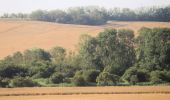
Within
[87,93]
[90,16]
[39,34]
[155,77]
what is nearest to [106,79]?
[87,93]

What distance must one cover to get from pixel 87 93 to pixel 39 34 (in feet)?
116

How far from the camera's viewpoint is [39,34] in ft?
212

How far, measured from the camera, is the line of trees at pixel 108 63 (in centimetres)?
3697

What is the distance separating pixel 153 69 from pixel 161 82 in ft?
13.4

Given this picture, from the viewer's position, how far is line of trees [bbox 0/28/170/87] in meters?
37.0

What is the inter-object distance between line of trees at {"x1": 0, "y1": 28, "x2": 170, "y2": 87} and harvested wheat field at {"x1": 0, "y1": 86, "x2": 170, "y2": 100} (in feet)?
10.2

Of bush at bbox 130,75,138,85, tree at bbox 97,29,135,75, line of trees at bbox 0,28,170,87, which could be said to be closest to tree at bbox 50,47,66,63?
line of trees at bbox 0,28,170,87

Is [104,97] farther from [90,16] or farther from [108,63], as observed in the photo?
[90,16]

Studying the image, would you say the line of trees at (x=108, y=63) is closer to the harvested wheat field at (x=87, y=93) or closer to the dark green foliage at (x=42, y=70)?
the dark green foliage at (x=42, y=70)

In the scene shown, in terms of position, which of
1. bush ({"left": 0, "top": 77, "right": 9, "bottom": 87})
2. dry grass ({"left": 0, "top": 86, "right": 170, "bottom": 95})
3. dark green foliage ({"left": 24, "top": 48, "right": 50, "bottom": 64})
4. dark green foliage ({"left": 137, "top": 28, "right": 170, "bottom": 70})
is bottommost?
bush ({"left": 0, "top": 77, "right": 9, "bottom": 87})

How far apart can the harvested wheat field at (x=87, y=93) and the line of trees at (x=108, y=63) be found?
10.2ft

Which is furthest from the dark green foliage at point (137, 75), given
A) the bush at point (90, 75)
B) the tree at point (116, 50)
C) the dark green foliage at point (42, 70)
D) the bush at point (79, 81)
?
the dark green foliage at point (42, 70)

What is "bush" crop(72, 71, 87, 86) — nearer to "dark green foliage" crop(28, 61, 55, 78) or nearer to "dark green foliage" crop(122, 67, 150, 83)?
"dark green foliage" crop(122, 67, 150, 83)

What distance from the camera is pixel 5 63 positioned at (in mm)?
40438
